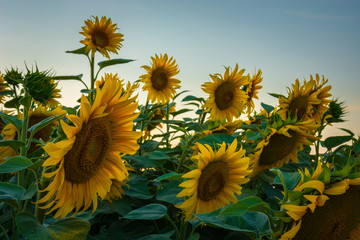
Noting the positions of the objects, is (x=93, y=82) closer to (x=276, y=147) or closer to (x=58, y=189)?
(x=276, y=147)

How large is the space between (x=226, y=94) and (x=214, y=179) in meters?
1.63

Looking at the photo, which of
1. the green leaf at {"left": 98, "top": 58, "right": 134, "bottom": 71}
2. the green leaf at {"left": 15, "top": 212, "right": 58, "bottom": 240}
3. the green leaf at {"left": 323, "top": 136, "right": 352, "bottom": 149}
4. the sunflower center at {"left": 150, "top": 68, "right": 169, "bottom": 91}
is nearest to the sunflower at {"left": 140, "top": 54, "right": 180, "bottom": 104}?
the sunflower center at {"left": 150, "top": 68, "right": 169, "bottom": 91}

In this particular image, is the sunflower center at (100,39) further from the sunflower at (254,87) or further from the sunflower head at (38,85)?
the sunflower head at (38,85)

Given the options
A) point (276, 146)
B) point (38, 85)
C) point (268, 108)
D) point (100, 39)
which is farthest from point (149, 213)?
point (100, 39)

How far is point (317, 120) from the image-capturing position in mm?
3008

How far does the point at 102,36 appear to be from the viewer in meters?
3.46

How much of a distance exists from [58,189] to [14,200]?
0.47 ft

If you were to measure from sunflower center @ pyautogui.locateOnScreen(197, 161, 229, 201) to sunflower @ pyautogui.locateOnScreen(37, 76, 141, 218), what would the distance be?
358mm

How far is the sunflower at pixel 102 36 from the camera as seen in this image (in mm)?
3330

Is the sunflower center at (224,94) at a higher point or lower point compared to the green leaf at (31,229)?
higher

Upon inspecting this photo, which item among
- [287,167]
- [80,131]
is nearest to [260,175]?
[287,167]

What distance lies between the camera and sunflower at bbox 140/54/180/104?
333cm

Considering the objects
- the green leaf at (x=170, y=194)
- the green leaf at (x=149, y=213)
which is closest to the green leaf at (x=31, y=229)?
the green leaf at (x=149, y=213)

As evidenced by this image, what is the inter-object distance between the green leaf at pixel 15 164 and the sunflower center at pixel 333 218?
83 centimetres
